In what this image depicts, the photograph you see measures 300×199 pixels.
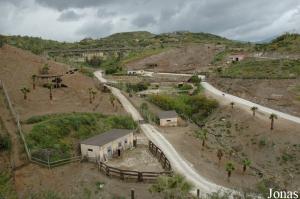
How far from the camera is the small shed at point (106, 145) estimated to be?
36906 millimetres

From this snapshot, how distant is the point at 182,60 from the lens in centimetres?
11444

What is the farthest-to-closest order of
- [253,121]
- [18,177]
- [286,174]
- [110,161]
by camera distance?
[253,121], [286,174], [110,161], [18,177]

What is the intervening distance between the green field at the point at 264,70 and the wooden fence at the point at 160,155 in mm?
43251

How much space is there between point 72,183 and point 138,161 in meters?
8.11

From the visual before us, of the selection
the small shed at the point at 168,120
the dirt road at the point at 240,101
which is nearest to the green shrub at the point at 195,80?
the dirt road at the point at 240,101

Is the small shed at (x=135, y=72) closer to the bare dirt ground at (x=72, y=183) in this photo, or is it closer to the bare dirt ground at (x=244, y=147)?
the bare dirt ground at (x=244, y=147)

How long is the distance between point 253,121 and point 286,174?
538 inches

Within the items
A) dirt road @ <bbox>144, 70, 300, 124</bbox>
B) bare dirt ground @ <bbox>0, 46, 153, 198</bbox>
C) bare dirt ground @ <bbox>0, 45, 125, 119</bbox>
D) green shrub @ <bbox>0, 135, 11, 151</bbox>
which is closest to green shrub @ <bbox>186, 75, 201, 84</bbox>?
dirt road @ <bbox>144, 70, 300, 124</bbox>

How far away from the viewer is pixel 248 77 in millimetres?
78250

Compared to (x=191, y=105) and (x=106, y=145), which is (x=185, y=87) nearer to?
(x=191, y=105)

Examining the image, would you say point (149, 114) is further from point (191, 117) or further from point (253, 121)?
point (253, 121)

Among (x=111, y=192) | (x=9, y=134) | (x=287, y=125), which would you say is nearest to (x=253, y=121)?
(x=287, y=125)

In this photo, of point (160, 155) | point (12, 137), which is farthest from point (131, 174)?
point (12, 137)

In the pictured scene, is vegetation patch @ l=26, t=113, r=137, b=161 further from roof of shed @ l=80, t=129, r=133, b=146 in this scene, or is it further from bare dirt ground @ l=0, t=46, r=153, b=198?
roof of shed @ l=80, t=129, r=133, b=146
